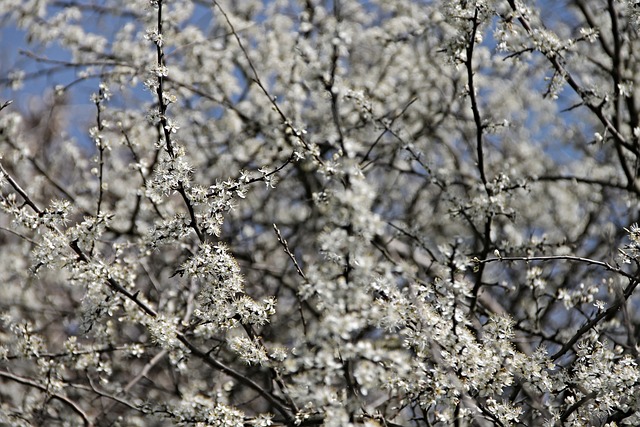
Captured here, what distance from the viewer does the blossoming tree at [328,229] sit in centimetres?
261

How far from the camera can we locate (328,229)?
2070 millimetres

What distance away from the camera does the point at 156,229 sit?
280cm

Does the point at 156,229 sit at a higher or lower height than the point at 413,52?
lower

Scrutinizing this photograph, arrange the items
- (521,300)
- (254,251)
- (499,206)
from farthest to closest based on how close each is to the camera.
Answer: (254,251) → (521,300) → (499,206)

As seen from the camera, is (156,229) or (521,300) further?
(521,300)

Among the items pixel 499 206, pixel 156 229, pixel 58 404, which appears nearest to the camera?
pixel 156 229

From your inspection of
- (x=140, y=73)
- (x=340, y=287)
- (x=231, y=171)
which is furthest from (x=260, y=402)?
(x=340, y=287)

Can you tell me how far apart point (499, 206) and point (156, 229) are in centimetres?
186

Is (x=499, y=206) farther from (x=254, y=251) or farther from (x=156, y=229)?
(x=254, y=251)

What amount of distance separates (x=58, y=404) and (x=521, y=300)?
3.63m

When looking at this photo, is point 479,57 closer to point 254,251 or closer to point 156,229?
point 254,251

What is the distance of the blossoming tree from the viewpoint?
8.57ft

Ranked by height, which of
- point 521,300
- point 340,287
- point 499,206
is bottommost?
point 340,287

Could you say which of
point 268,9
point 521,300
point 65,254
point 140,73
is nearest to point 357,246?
point 65,254
